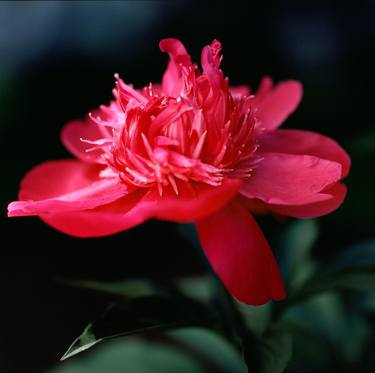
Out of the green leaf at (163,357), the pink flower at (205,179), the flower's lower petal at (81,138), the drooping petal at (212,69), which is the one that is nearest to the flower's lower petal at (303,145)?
the pink flower at (205,179)

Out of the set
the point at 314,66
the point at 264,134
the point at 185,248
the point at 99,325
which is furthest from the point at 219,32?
the point at 99,325

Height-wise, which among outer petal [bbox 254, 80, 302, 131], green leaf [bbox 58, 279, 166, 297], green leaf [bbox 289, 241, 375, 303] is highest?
outer petal [bbox 254, 80, 302, 131]

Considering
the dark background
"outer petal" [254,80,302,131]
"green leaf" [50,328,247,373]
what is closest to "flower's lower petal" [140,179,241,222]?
"outer petal" [254,80,302,131]

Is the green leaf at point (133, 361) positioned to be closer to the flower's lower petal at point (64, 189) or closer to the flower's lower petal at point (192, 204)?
the flower's lower petal at point (64, 189)

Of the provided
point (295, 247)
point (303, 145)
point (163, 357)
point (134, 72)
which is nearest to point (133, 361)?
point (163, 357)

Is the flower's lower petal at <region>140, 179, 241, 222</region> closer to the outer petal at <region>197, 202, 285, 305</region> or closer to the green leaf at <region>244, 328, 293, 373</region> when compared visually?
the outer petal at <region>197, 202, 285, 305</region>

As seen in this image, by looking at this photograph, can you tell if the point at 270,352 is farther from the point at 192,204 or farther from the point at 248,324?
the point at 192,204
